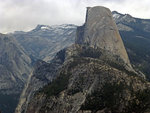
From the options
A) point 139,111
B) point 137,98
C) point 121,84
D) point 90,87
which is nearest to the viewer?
point 139,111

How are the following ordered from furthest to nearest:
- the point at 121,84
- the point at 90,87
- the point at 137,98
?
the point at 90,87
the point at 121,84
the point at 137,98

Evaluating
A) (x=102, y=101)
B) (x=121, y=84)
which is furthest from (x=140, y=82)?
(x=102, y=101)

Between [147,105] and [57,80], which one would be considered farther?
[57,80]

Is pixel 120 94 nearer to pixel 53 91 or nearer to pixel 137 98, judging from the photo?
pixel 137 98

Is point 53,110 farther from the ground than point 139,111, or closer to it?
closer to it

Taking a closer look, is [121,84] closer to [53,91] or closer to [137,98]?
[137,98]

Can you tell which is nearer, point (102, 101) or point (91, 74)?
point (102, 101)

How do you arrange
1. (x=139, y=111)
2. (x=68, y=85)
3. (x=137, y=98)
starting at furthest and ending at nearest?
(x=68, y=85) → (x=137, y=98) → (x=139, y=111)

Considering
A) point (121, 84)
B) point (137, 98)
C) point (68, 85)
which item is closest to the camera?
point (137, 98)

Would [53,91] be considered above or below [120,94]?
below

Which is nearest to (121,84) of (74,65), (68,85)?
(68,85)
